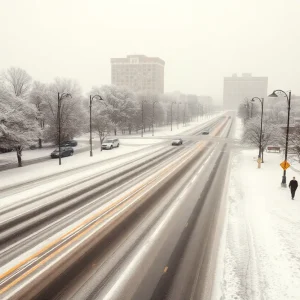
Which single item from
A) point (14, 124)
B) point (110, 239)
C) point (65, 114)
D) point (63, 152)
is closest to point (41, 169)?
point (14, 124)

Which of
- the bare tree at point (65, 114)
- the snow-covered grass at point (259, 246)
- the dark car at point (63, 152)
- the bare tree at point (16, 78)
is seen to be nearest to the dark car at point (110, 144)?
the dark car at point (63, 152)

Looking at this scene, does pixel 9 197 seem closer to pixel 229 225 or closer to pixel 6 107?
pixel 6 107

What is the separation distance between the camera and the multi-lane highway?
8.07 meters

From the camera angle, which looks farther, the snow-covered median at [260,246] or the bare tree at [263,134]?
the bare tree at [263,134]

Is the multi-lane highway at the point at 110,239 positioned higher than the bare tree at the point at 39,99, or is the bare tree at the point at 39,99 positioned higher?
the bare tree at the point at 39,99

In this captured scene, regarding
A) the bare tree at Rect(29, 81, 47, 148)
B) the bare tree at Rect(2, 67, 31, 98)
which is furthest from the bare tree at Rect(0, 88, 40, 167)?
the bare tree at Rect(2, 67, 31, 98)

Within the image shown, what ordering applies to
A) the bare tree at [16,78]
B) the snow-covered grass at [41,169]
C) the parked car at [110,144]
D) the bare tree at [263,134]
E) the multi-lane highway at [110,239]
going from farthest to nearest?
the bare tree at [16,78] < the parked car at [110,144] < the bare tree at [263,134] < the snow-covered grass at [41,169] < the multi-lane highway at [110,239]

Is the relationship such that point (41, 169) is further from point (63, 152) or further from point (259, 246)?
point (259, 246)

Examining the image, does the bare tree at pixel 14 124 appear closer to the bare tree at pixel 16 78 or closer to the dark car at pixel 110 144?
the dark car at pixel 110 144

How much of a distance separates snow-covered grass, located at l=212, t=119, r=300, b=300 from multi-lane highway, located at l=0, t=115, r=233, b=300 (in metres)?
0.61

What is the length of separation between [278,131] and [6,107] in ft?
93.3

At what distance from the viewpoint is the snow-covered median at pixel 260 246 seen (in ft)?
26.7

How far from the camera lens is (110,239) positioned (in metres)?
11.0

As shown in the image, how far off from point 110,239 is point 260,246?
5.77 m
